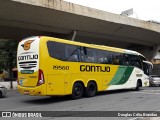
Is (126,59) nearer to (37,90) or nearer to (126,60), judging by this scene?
(126,60)

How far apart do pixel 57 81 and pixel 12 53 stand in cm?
1741

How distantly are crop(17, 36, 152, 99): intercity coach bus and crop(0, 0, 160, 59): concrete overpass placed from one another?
738 centimetres

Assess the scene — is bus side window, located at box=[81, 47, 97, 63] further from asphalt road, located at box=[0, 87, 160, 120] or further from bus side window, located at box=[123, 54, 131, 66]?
bus side window, located at box=[123, 54, 131, 66]

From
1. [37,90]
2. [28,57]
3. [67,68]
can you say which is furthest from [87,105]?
[28,57]

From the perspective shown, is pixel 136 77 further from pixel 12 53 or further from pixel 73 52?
pixel 12 53

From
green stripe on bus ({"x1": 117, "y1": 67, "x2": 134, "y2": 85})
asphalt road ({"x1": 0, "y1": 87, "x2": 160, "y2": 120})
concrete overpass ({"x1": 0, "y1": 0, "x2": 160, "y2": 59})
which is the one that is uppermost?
concrete overpass ({"x1": 0, "y1": 0, "x2": 160, "y2": 59})

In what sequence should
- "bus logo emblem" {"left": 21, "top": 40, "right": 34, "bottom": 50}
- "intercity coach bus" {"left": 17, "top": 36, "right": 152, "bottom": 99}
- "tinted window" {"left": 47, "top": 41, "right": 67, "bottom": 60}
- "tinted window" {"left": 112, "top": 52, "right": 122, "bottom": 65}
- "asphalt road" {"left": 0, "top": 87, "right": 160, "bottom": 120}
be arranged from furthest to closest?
"tinted window" {"left": 112, "top": 52, "right": 122, "bottom": 65} < "bus logo emblem" {"left": 21, "top": 40, "right": 34, "bottom": 50} < "tinted window" {"left": 47, "top": 41, "right": 67, "bottom": 60} < "intercity coach bus" {"left": 17, "top": 36, "right": 152, "bottom": 99} < "asphalt road" {"left": 0, "top": 87, "right": 160, "bottom": 120}

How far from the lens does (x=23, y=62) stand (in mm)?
13852

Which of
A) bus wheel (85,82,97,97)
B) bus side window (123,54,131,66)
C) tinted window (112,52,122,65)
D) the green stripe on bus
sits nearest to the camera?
bus wheel (85,82,97,97)

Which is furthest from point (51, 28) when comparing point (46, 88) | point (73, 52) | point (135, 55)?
point (46, 88)

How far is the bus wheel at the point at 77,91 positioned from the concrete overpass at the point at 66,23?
28.6 feet

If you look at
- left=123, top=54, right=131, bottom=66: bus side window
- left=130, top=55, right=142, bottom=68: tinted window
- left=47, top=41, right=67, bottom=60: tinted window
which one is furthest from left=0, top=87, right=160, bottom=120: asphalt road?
left=130, top=55, right=142, bottom=68: tinted window

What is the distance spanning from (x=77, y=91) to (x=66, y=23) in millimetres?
12702

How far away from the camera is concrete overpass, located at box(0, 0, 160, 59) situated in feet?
73.1
